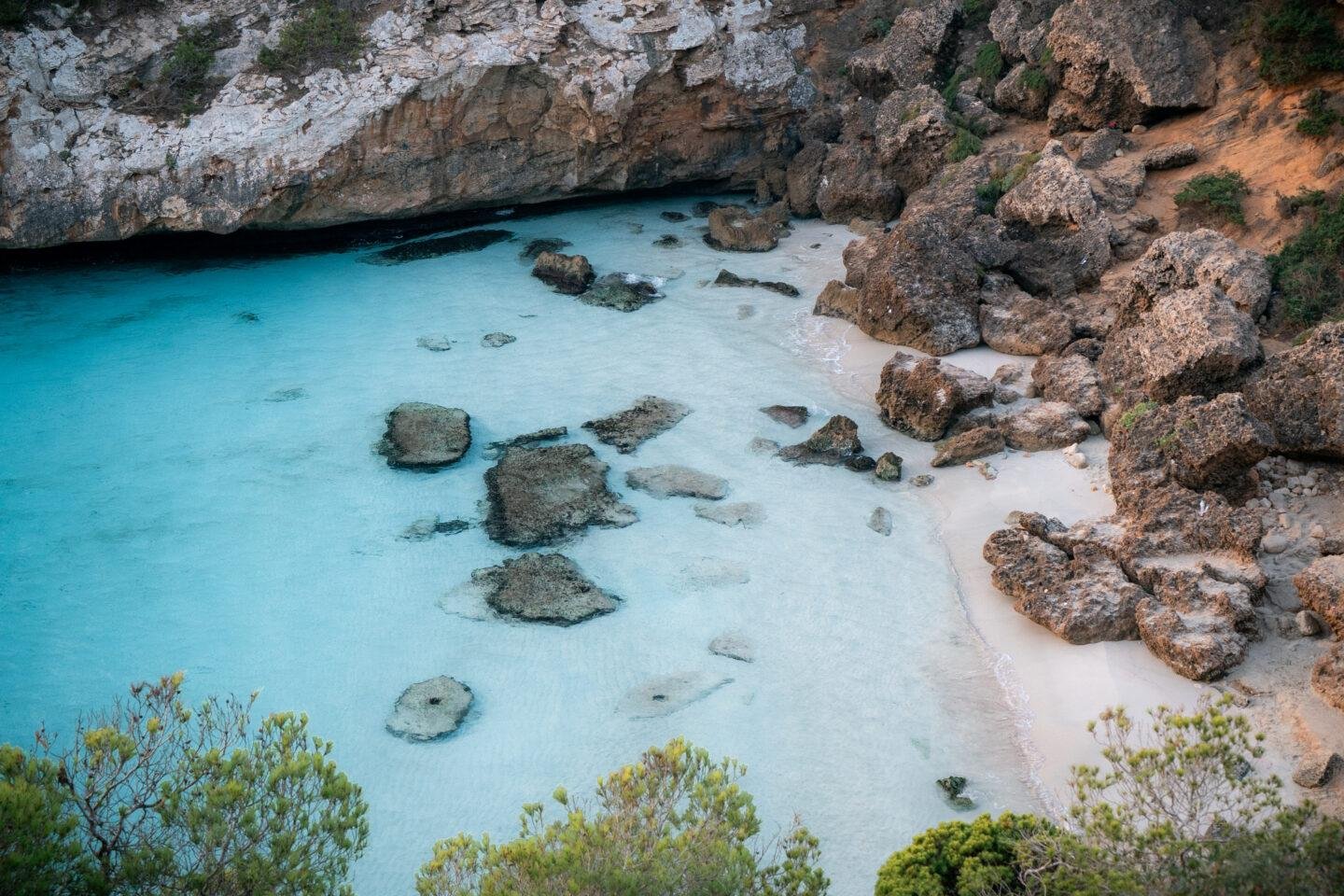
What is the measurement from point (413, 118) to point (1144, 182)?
14.2 metres

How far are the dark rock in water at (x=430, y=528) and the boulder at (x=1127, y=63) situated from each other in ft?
49.6

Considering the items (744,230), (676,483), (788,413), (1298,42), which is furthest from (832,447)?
(1298,42)

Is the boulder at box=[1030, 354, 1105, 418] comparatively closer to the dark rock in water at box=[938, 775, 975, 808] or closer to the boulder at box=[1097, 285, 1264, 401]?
the boulder at box=[1097, 285, 1264, 401]

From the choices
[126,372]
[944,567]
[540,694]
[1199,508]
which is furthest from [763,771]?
[126,372]

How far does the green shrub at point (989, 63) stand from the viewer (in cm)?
2419

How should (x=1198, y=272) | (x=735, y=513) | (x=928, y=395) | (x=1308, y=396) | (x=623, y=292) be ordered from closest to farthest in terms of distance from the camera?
(x=1308, y=396) < (x=735, y=513) < (x=1198, y=272) < (x=928, y=395) < (x=623, y=292)

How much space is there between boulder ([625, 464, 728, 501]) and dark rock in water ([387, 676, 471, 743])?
4507mm

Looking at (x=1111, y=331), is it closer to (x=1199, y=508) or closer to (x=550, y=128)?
(x=1199, y=508)

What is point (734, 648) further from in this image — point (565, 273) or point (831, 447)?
point (565, 273)

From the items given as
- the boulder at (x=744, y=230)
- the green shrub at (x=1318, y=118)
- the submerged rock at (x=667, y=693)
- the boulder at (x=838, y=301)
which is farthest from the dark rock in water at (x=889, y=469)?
the green shrub at (x=1318, y=118)

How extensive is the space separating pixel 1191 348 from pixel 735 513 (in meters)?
6.56

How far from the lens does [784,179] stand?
25.6m

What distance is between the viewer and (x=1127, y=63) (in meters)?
20.9

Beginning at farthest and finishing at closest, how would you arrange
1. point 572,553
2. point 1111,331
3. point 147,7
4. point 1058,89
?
1. point 1058,89
2. point 147,7
3. point 1111,331
4. point 572,553
